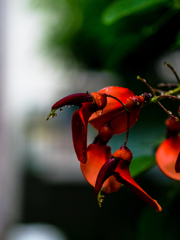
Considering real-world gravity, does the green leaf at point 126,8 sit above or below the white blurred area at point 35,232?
above

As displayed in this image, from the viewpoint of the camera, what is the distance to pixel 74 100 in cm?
25

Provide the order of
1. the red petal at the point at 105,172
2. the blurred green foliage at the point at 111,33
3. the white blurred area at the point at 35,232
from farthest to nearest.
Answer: the white blurred area at the point at 35,232, the blurred green foliage at the point at 111,33, the red petal at the point at 105,172

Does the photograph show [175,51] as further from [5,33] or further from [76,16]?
[5,33]

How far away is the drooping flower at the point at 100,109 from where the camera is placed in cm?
25

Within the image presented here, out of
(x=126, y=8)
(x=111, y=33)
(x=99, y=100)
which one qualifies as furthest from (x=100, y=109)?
(x=111, y=33)

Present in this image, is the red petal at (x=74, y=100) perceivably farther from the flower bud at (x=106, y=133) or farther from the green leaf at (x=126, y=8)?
the green leaf at (x=126, y=8)

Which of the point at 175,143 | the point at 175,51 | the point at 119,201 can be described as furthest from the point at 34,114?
the point at 175,143

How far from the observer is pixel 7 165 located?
187 cm

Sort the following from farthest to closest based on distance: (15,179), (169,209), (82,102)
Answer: (15,179) < (169,209) < (82,102)

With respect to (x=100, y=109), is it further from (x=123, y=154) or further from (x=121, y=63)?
(x=121, y=63)

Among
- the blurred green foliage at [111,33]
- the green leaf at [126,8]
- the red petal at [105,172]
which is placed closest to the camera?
the red petal at [105,172]

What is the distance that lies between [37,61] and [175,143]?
509mm

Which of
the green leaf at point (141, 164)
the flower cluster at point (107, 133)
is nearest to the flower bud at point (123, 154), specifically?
the flower cluster at point (107, 133)

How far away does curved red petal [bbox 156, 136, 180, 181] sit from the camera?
0.97 feet
